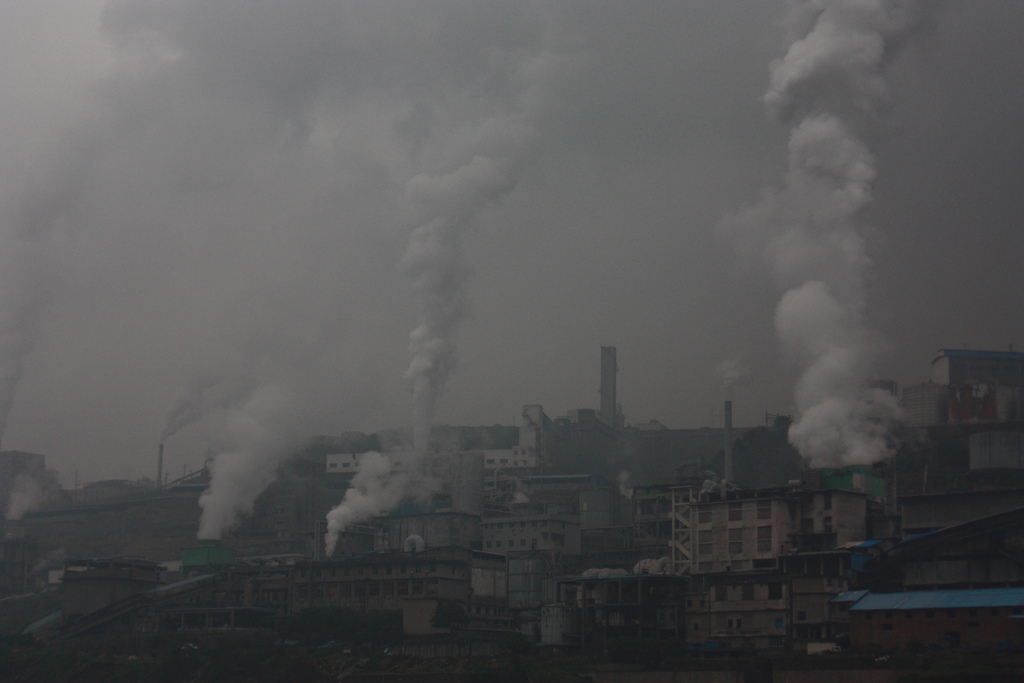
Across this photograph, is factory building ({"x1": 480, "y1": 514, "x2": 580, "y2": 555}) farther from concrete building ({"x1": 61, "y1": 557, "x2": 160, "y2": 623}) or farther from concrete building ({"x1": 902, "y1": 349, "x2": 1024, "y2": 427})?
concrete building ({"x1": 902, "y1": 349, "x2": 1024, "y2": 427})

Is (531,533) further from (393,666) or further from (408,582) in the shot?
(393,666)

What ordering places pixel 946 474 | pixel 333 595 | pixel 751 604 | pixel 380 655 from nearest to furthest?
pixel 751 604 < pixel 380 655 < pixel 333 595 < pixel 946 474

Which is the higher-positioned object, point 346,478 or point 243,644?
point 346,478

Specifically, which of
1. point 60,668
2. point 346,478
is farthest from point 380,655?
point 346,478

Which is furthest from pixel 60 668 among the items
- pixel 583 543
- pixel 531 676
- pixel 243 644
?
pixel 583 543

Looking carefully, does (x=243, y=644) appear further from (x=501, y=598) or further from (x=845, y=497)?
(x=845, y=497)

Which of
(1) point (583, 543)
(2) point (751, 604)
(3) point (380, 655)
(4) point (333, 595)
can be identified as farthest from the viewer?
(1) point (583, 543)

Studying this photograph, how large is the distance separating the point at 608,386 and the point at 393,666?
7113cm

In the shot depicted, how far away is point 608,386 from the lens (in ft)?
443

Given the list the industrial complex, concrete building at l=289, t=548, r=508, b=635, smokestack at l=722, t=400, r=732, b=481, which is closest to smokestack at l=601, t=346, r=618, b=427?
the industrial complex

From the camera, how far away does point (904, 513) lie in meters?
61.6

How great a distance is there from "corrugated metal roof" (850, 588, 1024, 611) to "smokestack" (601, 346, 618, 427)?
256 ft

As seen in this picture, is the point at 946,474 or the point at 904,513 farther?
the point at 946,474

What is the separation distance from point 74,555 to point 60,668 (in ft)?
161
